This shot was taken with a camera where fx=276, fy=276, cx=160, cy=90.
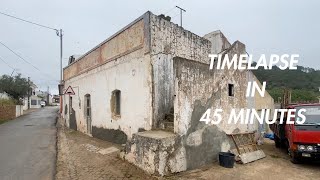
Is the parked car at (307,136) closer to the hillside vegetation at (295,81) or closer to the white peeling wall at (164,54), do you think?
the white peeling wall at (164,54)

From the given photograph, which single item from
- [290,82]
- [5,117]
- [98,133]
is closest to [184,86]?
[98,133]

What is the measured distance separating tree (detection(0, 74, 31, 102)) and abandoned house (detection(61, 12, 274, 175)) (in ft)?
108

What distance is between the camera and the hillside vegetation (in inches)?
1359

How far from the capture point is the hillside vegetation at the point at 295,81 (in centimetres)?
3451

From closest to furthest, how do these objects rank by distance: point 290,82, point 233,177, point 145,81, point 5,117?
point 233,177
point 145,81
point 5,117
point 290,82

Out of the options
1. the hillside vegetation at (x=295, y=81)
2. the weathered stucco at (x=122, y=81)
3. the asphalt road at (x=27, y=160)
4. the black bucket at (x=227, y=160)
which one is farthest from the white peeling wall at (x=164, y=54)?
the hillside vegetation at (x=295, y=81)

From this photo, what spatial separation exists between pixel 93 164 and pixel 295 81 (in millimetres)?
37437

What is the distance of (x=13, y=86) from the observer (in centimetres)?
4153

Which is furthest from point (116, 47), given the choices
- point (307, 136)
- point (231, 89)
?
point (307, 136)

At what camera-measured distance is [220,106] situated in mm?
9992

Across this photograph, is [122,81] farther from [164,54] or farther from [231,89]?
[231,89]

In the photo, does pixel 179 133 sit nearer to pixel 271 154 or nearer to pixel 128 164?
pixel 128 164

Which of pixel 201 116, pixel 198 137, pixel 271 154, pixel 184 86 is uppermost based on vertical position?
pixel 184 86

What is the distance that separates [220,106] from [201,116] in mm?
1344
